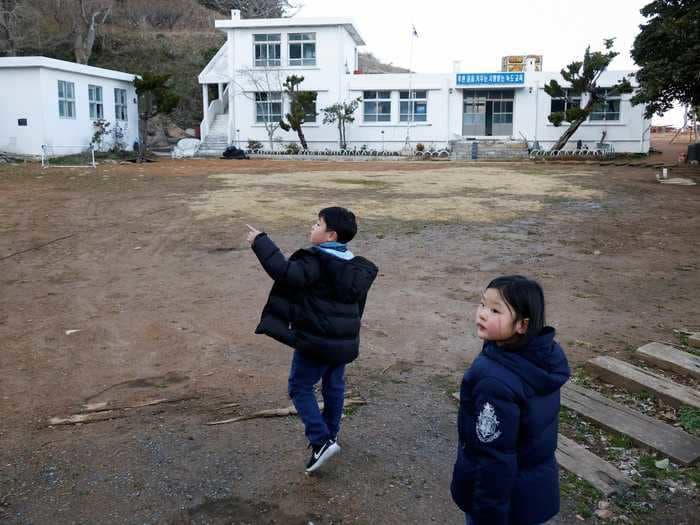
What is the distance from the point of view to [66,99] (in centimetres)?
2806

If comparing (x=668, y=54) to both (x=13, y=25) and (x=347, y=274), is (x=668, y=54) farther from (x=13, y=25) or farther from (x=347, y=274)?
(x=13, y=25)

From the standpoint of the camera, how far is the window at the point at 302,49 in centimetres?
3428

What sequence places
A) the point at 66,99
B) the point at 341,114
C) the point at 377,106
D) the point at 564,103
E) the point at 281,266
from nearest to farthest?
the point at 281,266
the point at 66,99
the point at 341,114
the point at 564,103
the point at 377,106

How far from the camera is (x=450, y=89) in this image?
3391cm

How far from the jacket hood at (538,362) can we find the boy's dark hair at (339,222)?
1.18 m

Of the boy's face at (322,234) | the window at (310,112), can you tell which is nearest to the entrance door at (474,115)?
the window at (310,112)

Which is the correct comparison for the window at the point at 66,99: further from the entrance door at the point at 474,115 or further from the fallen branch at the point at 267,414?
the fallen branch at the point at 267,414

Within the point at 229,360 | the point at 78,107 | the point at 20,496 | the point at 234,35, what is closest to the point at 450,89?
the point at 234,35

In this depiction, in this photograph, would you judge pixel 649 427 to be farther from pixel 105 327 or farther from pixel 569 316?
pixel 105 327

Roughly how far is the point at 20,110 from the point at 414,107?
18.1 meters

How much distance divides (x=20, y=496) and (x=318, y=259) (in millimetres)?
1732

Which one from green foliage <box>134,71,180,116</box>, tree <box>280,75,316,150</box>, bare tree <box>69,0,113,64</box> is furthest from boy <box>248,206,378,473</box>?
bare tree <box>69,0,113,64</box>

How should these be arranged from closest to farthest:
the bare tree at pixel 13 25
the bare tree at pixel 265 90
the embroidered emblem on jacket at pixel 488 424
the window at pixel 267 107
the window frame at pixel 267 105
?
the embroidered emblem on jacket at pixel 488 424, the bare tree at pixel 265 90, the window frame at pixel 267 105, the window at pixel 267 107, the bare tree at pixel 13 25

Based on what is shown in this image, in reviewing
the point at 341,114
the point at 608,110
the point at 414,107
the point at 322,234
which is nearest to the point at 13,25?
the point at 341,114
